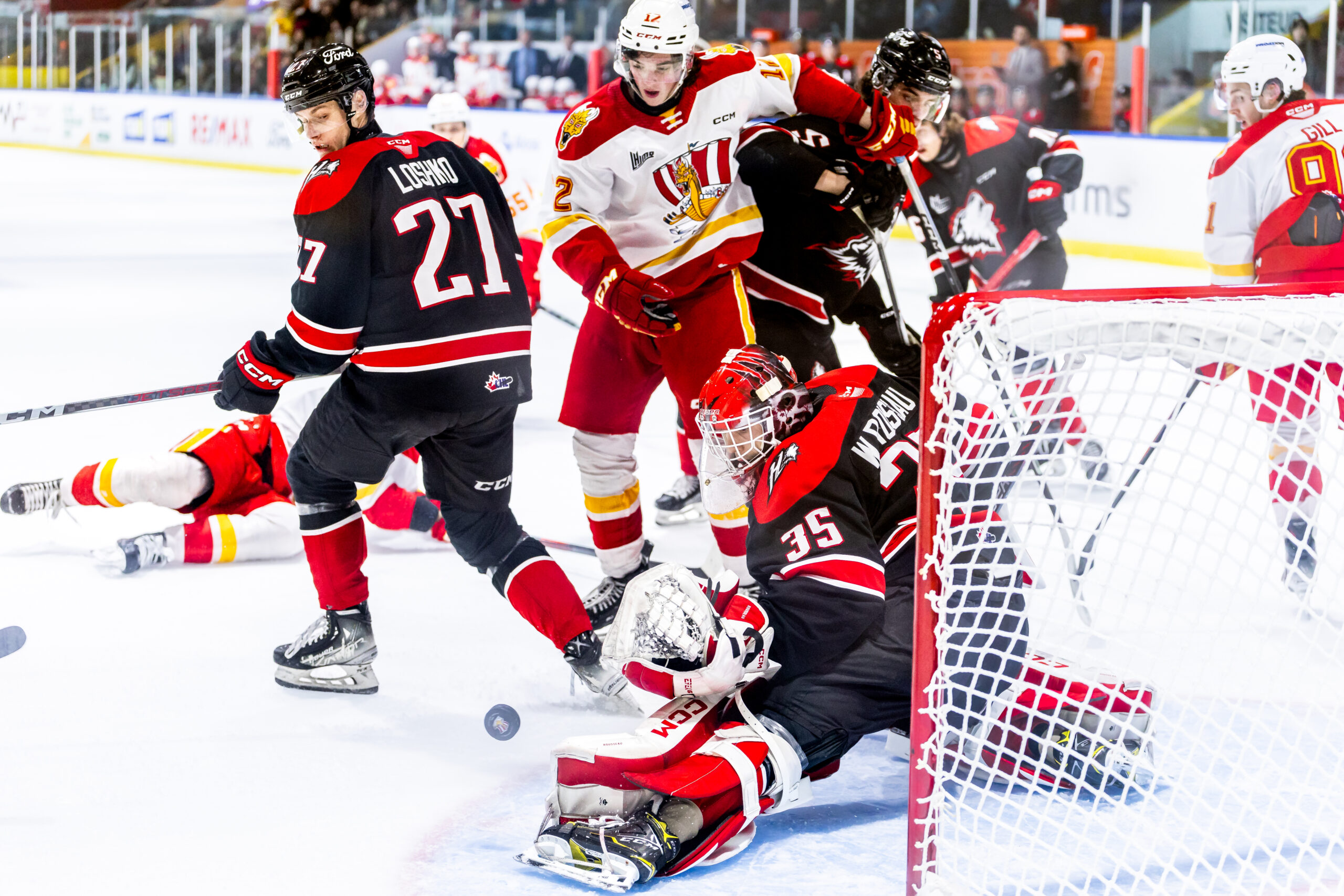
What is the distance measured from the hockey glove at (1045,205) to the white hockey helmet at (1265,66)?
1.24 metres

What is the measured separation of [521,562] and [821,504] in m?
0.71

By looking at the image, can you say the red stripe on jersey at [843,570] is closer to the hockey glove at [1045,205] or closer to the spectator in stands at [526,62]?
the hockey glove at [1045,205]

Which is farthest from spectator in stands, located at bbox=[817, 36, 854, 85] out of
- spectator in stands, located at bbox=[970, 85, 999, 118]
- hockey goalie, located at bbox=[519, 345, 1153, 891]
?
hockey goalie, located at bbox=[519, 345, 1153, 891]

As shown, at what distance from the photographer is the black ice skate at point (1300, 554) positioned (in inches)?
88.8

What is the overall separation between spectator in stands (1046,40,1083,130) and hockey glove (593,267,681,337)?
22.4 ft

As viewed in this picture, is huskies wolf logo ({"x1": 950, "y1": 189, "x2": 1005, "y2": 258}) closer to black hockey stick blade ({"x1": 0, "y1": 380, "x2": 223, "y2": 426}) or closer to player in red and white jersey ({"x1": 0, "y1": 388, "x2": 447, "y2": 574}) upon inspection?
player in red and white jersey ({"x1": 0, "y1": 388, "x2": 447, "y2": 574})

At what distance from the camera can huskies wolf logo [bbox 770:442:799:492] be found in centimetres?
214

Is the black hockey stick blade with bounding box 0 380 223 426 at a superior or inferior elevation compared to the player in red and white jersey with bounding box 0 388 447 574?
superior

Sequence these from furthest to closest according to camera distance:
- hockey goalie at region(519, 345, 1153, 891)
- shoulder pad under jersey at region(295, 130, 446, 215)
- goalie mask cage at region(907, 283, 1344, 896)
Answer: shoulder pad under jersey at region(295, 130, 446, 215)
hockey goalie at region(519, 345, 1153, 891)
goalie mask cage at region(907, 283, 1344, 896)

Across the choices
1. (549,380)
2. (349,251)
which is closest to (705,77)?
(349,251)

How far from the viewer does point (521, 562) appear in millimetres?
2625

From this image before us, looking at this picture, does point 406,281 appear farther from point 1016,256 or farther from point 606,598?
point 1016,256

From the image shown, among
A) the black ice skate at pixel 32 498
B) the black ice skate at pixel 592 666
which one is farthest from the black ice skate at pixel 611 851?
the black ice skate at pixel 32 498

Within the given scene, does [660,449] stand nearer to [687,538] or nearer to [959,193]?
Answer: [687,538]
